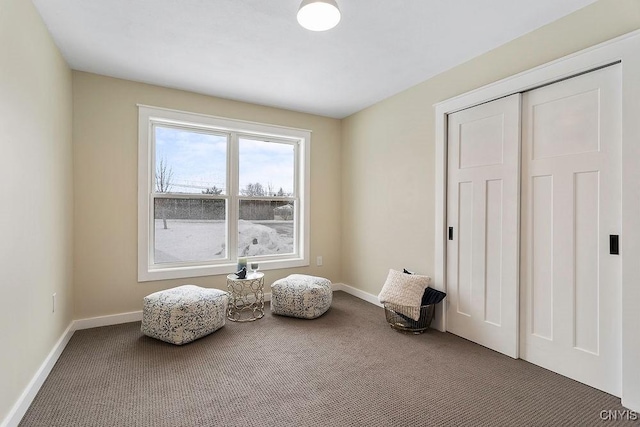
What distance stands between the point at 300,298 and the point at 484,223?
1.97m

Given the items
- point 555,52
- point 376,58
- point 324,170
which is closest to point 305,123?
point 324,170

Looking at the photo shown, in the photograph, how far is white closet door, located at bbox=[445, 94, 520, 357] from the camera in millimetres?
2566

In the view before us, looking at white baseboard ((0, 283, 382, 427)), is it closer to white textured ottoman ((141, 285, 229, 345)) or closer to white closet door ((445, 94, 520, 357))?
white textured ottoman ((141, 285, 229, 345))

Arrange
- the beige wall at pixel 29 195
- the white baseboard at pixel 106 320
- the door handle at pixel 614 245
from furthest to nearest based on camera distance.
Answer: the white baseboard at pixel 106 320, the door handle at pixel 614 245, the beige wall at pixel 29 195

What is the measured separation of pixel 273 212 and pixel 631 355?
3.62 metres

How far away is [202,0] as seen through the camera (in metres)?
2.07

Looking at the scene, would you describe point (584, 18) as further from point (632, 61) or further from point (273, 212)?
point (273, 212)

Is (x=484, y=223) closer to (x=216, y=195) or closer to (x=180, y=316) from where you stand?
(x=180, y=316)

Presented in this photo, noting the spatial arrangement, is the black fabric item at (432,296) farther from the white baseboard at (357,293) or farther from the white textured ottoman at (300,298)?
the white textured ottoman at (300,298)

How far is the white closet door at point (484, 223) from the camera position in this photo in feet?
8.42

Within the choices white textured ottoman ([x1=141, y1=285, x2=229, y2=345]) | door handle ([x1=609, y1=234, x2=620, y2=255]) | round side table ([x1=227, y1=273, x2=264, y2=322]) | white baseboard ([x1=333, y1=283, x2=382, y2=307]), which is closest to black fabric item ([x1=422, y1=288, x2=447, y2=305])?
white baseboard ([x1=333, y1=283, x2=382, y2=307])

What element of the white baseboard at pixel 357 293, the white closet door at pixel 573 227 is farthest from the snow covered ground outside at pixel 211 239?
the white closet door at pixel 573 227

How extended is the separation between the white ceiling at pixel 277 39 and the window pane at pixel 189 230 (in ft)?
4.39

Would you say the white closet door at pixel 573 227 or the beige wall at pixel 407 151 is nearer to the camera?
the white closet door at pixel 573 227
